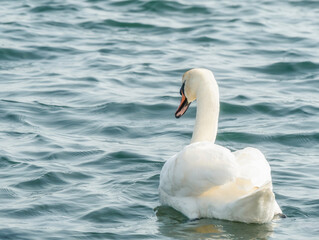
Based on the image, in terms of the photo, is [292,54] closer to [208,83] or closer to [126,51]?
[126,51]

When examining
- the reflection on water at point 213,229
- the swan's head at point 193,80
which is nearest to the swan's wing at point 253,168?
the reflection on water at point 213,229

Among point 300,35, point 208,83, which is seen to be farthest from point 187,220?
point 300,35

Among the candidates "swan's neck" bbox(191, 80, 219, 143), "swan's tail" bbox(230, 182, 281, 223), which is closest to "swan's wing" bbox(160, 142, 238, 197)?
"swan's tail" bbox(230, 182, 281, 223)

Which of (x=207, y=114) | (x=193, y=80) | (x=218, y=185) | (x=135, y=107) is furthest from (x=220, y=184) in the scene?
(x=135, y=107)

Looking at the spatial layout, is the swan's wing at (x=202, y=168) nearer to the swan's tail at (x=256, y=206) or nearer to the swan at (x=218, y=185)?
the swan at (x=218, y=185)

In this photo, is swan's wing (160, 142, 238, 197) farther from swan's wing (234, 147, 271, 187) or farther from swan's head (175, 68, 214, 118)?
swan's head (175, 68, 214, 118)

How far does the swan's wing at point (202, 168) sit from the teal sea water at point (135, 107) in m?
0.34

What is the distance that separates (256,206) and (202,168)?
1.77 feet

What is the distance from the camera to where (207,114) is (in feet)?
29.3

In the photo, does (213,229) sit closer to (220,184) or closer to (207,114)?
(220,184)

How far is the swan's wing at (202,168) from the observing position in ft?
24.6

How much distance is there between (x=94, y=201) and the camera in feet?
27.3

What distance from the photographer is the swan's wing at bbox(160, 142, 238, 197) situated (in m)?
7.49

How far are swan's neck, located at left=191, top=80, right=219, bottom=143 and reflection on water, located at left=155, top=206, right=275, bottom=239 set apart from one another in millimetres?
1241
